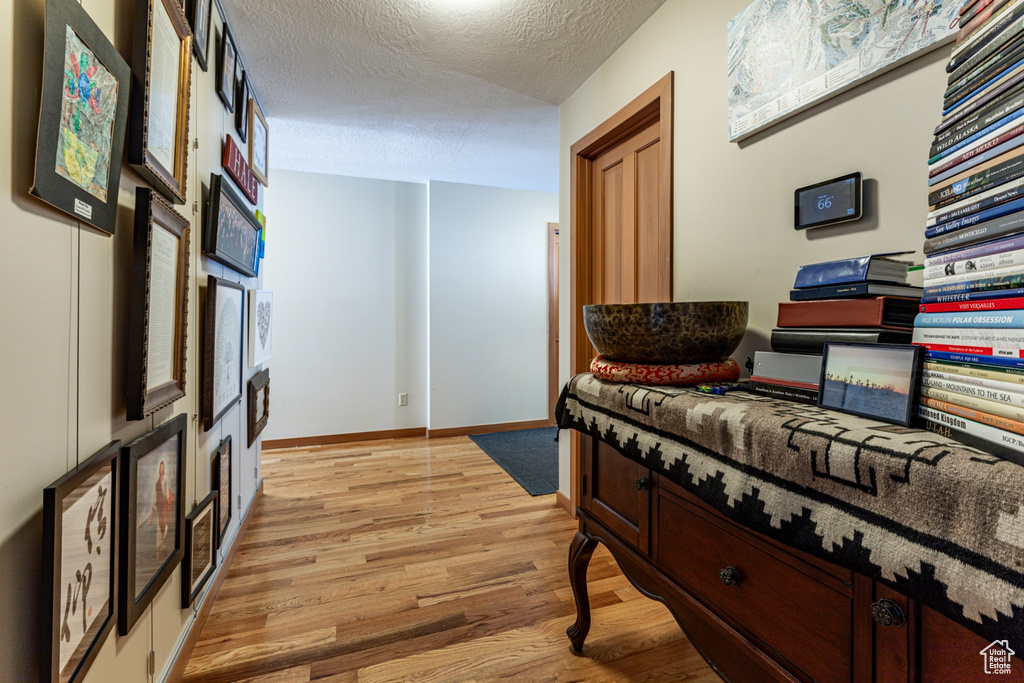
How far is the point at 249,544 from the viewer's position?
7.20ft

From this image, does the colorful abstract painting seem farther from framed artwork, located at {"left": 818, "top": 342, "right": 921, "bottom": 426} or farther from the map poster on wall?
the map poster on wall

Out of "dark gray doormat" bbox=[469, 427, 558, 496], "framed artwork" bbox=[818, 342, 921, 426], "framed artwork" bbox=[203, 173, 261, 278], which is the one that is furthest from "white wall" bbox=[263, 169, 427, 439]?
"framed artwork" bbox=[818, 342, 921, 426]

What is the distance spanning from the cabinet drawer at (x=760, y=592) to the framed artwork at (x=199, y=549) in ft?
4.46

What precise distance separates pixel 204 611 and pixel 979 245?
7.23 ft

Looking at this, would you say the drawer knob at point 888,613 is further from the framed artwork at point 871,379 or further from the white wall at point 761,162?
the white wall at point 761,162

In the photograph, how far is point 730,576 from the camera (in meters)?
0.82

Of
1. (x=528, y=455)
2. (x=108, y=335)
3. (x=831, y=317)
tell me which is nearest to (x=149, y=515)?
(x=108, y=335)

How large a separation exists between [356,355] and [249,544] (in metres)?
2.05

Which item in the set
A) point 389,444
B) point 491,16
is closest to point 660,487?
point 491,16

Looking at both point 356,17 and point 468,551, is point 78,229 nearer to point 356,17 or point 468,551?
point 356,17

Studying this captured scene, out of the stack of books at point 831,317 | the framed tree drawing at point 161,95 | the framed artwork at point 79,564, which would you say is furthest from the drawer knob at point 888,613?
the framed tree drawing at point 161,95

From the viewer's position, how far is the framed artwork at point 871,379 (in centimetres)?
66

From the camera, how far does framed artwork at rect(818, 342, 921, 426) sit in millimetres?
661

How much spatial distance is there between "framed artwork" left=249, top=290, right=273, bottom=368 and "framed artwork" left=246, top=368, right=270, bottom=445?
0.09 metres
